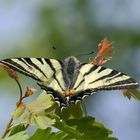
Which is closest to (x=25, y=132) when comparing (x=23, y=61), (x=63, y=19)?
(x=23, y=61)

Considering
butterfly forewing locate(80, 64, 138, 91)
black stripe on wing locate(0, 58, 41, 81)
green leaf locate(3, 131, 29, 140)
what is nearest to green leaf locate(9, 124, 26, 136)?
green leaf locate(3, 131, 29, 140)

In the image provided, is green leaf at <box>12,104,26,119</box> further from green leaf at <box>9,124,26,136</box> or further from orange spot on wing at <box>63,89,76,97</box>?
orange spot on wing at <box>63,89,76,97</box>

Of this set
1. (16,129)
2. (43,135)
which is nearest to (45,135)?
(43,135)

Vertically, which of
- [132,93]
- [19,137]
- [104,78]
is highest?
[104,78]

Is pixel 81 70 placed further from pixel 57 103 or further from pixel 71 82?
pixel 57 103

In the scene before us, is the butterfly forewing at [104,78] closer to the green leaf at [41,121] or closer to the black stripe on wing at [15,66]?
the black stripe on wing at [15,66]

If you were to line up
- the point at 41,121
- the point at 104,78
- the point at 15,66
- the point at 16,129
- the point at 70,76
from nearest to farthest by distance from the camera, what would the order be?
the point at 41,121 → the point at 16,129 → the point at 15,66 → the point at 104,78 → the point at 70,76

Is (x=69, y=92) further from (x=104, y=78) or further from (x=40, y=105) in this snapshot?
(x=40, y=105)
